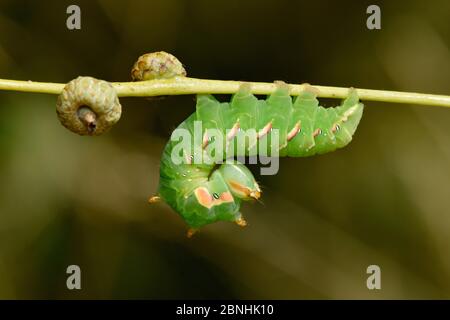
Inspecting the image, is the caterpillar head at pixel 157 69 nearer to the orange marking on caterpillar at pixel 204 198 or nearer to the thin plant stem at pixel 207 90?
the thin plant stem at pixel 207 90

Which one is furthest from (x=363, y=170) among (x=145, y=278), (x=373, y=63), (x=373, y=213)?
(x=145, y=278)

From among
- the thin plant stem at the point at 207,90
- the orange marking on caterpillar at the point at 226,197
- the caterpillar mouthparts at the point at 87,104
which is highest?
the thin plant stem at the point at 207,90

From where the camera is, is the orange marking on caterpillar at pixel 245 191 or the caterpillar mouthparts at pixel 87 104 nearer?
the caterpillar mouthparts at pixel 87 104

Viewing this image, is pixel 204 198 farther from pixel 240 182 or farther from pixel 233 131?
pixel 233 131

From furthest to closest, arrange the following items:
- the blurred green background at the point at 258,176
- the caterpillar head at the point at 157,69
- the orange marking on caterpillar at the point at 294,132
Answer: the blurred green background at the point at 258,176 → the orange marking on caterpillar at the point at 294,132 → the caterpillar head at the point at 157,69

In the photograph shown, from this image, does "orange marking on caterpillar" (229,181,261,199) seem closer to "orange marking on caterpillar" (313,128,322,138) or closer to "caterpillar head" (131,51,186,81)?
"orange marking on caterpillar" (313,128,322,138)

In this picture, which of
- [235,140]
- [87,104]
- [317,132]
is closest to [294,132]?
[317,132]

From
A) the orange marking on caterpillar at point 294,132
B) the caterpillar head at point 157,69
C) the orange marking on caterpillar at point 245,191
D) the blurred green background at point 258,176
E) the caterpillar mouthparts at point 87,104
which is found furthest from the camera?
the blurred green background at point 258,176

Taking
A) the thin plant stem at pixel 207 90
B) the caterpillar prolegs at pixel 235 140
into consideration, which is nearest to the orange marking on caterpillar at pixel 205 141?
the caterpillar prolegs at pixel 235 140
